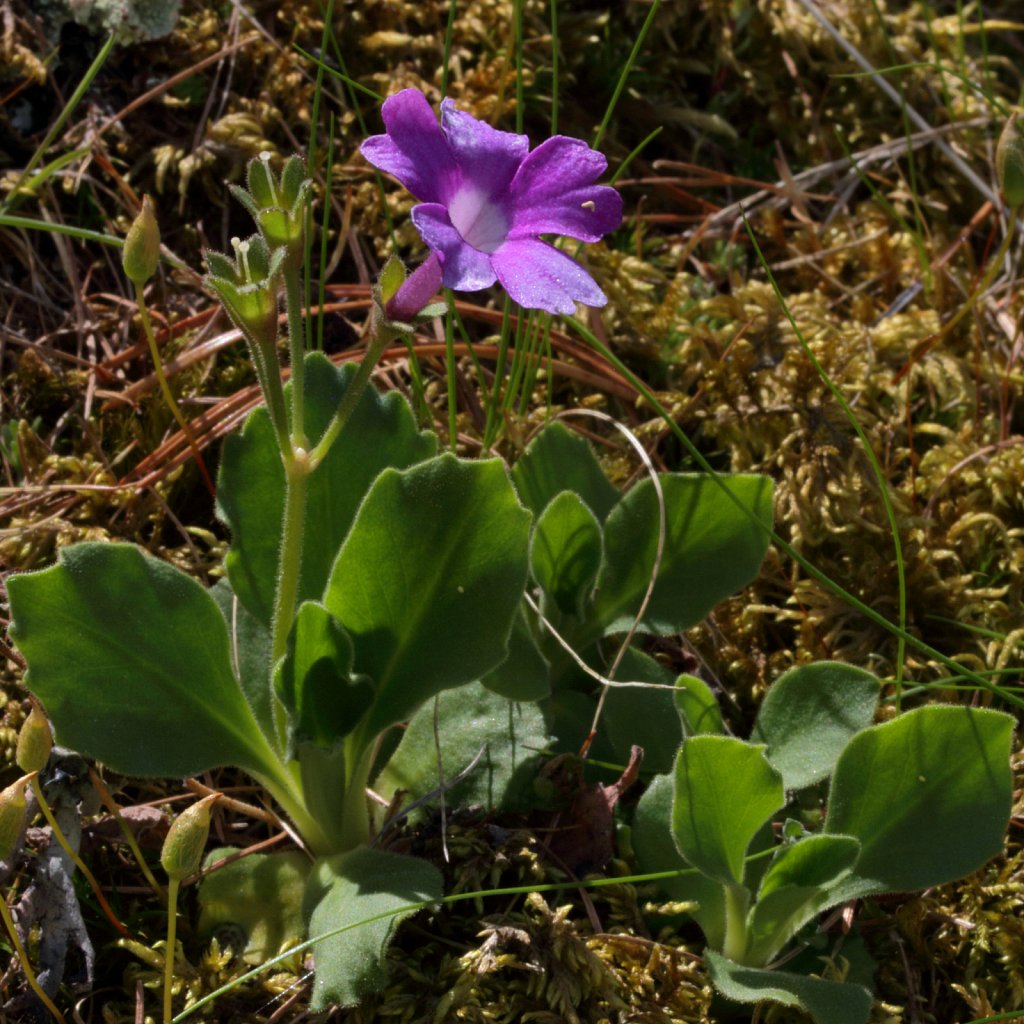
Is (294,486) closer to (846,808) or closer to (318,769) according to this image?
(318,769)

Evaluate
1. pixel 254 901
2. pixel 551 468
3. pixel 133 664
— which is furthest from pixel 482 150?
pixel 254 901

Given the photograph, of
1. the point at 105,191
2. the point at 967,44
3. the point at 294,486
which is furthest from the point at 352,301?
the point at 967,44

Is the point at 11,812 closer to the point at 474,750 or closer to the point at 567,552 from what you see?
the point at 474,750

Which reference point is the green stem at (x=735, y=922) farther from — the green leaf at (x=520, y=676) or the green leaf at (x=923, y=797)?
the green leaf at (x=520, y=676)

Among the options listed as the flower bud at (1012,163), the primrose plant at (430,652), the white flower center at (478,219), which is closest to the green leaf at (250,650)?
the primrose plant at (430,652)

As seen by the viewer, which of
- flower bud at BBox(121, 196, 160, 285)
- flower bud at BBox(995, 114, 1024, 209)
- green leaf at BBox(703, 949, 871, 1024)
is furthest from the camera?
flower bud at BBox(995, 114, 1024, 209)

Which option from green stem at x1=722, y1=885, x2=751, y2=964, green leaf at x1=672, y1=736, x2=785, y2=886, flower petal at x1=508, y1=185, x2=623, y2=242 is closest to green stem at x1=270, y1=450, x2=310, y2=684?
flower petal at x1=508, y1=185, x2=623, y2=242

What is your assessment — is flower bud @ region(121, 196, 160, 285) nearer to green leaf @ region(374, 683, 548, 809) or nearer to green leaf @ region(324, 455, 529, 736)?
green leaf @ region(324, 455, 529, 736)
